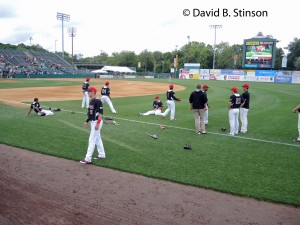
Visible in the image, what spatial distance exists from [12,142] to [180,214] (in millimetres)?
7300

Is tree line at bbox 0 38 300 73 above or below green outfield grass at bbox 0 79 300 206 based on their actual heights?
above

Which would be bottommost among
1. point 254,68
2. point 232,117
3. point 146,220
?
point 146,220

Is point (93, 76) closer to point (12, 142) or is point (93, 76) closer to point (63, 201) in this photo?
point (12, 142)

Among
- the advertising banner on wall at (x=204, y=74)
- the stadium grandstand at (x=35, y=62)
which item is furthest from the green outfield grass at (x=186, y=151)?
the stadium grandstand at (x=35, y=62)

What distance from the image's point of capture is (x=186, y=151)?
31.3 ft

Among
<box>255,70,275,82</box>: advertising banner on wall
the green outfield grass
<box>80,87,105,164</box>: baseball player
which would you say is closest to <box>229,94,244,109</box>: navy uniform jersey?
the green outfield grass

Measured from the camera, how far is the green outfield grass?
7.06 m

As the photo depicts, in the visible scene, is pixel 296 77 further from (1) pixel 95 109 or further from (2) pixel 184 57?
(2) pixel 184 57

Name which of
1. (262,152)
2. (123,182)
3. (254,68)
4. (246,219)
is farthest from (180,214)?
(254,68)

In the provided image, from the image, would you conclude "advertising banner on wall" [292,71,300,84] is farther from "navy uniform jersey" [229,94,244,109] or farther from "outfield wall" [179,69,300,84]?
"navy uniform jersey" [229,94,244,109]

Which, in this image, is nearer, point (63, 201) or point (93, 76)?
point (63, 201)

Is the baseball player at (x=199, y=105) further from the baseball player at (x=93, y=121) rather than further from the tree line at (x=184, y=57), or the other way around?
the tree line at (x=184, y=57)

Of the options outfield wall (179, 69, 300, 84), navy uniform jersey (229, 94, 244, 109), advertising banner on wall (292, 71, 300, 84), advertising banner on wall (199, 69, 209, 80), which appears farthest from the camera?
advertising banner on wall (199, 69, 209, 80)

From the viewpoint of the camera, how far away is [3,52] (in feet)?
247
